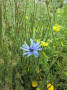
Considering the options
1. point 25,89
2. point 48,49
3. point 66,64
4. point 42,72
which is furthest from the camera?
Answer: point 48,49

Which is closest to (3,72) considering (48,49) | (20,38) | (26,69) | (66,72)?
(26,69)

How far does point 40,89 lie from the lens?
126 centimetres

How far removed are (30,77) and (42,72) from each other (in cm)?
18

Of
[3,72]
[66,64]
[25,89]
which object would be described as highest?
[66,64]

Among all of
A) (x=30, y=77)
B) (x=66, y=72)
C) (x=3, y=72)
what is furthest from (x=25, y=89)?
(x=66, y=72)

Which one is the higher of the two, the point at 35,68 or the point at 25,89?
the point at 35,68

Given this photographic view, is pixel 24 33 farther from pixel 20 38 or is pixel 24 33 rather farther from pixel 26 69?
pixel 26 69

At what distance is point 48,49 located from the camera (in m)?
1.80

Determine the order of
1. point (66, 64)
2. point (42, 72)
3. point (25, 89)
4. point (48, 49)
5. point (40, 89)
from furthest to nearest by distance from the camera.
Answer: point (48, 49), point (42, 72), point (25, 89), point (40, 89), point (66, 64)

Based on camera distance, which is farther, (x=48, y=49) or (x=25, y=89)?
(x=48, y=49)

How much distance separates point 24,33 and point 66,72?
49 cm

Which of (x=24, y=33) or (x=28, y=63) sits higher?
(x=24, y=33)

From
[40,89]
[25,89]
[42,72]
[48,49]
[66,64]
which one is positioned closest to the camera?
[66,64]

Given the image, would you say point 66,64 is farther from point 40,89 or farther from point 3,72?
point 3,72
